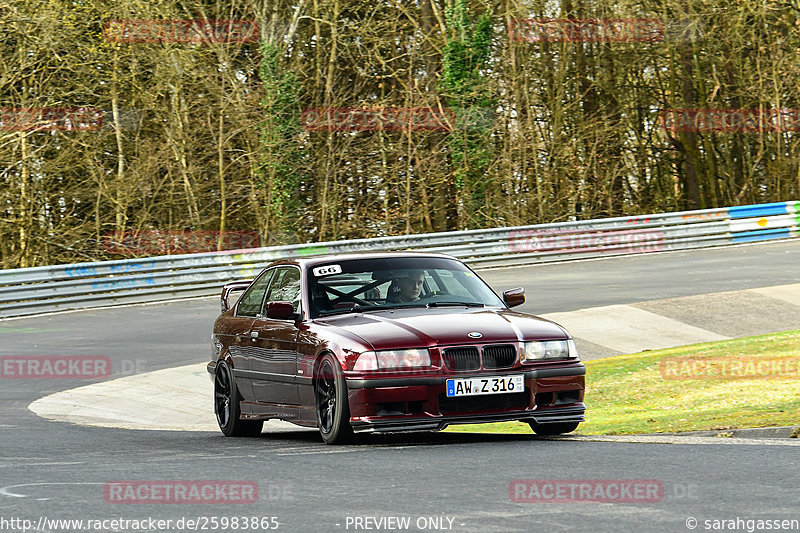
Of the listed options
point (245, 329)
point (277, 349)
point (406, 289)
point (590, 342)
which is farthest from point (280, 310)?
point (590, 342)

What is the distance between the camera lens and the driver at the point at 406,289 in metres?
10.6

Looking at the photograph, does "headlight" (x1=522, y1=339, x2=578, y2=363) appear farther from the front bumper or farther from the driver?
the driver

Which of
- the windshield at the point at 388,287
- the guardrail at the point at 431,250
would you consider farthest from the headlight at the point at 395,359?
the guardrail at the point at 431,250

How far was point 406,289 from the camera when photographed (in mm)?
10656

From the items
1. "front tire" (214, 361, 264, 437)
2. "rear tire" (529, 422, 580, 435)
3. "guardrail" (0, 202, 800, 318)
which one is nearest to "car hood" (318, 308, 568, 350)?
"rear tire" (529, 422, 580, 435)

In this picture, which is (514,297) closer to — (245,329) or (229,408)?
(245,329)

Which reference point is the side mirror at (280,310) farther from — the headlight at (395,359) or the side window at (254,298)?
the headlight at (395,359)

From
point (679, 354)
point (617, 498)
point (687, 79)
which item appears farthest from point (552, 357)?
point (687, 79)

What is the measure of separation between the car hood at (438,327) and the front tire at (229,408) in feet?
5.88

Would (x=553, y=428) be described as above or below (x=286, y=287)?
below

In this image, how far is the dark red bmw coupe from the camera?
936cm

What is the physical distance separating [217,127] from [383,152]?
4.85m

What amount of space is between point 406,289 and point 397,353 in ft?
4.44

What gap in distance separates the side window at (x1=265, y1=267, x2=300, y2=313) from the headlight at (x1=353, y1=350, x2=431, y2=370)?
1534 millimetres
